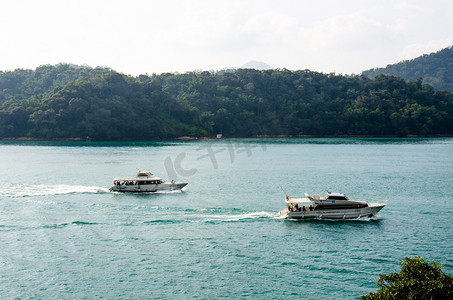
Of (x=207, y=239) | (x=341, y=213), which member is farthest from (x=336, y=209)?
(x=207, y=239)

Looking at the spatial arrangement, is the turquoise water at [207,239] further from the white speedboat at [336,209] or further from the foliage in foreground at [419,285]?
the foliage in foreground at [419,285]

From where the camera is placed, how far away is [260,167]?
10600 centimetres

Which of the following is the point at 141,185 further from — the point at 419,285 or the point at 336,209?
the point at 419,285

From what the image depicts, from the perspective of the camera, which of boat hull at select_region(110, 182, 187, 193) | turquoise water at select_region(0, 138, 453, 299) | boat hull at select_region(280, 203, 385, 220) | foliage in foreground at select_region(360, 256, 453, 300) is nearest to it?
foliage in foreground at select_region(360, 256, 453, 300)

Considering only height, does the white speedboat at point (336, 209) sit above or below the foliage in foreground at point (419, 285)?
below

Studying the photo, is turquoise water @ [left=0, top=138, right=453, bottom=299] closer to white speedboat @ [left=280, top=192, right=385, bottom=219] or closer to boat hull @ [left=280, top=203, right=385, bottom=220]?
boat hull @ [left=280, top=203, right=385, bottom=220]

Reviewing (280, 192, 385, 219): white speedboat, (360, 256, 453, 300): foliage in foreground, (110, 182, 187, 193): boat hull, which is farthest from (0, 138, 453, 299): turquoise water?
(360, 256, 453, 300): foliage in foreground

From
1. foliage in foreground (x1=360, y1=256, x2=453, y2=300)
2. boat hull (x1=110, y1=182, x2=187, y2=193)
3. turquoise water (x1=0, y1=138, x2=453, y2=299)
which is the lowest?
turquoise water (x1=0, y1=138, x2=453, y2=299)

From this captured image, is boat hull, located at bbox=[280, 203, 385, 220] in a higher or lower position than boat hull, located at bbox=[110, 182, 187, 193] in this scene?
lower

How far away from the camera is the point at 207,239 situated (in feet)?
147

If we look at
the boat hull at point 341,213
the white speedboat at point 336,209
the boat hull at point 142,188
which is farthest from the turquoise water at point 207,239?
the boat hull at point 142,188

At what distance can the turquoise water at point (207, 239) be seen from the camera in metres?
34.1

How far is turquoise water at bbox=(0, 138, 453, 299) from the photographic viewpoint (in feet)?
112

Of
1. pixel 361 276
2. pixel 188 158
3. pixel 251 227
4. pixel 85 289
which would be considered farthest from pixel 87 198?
pixel 188 158
